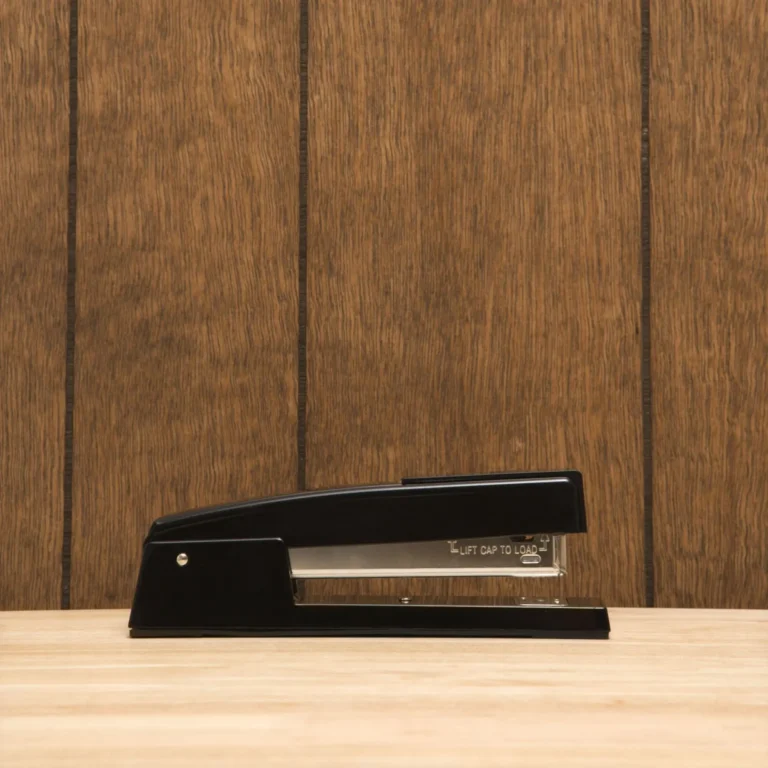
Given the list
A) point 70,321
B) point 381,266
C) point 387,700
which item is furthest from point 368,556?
point 70,321

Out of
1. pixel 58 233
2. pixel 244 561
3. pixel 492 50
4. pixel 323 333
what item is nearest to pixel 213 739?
pixel 244 561

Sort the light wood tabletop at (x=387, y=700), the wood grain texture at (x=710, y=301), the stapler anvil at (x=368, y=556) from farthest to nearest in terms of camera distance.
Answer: the wood grain texture at (x=710, y=301) < the stapler anvil at (x=368, y=556) < the light wood tabletop at (x=387, y=700)

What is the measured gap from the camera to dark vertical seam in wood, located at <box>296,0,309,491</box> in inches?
38.5

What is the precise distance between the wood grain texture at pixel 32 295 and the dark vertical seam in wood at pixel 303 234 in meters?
0.27

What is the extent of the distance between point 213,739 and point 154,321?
23.6 inches

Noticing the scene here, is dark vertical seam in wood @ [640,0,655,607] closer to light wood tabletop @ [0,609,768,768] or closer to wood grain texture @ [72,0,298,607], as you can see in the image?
light wood tabletop @ [0,609,768,768]

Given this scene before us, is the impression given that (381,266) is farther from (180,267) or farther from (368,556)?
(368,556)

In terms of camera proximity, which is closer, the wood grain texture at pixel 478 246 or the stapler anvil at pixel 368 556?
the stapler anvil at pixel 368 556

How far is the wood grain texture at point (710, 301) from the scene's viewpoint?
37.9 inches

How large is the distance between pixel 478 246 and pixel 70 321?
0.49 m

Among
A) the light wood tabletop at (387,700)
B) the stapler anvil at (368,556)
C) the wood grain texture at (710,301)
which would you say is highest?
the wood grain texture at (710,301)

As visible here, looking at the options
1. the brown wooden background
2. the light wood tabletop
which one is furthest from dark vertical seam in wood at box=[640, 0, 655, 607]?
the light wood tabletop

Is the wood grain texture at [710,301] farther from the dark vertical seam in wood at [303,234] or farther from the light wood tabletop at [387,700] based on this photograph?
the dark vertical seam in wood at [303,234]

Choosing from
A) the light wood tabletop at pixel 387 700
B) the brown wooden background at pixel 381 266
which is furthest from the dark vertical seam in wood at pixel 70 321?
the light wood tabletop at pixel 387 700
